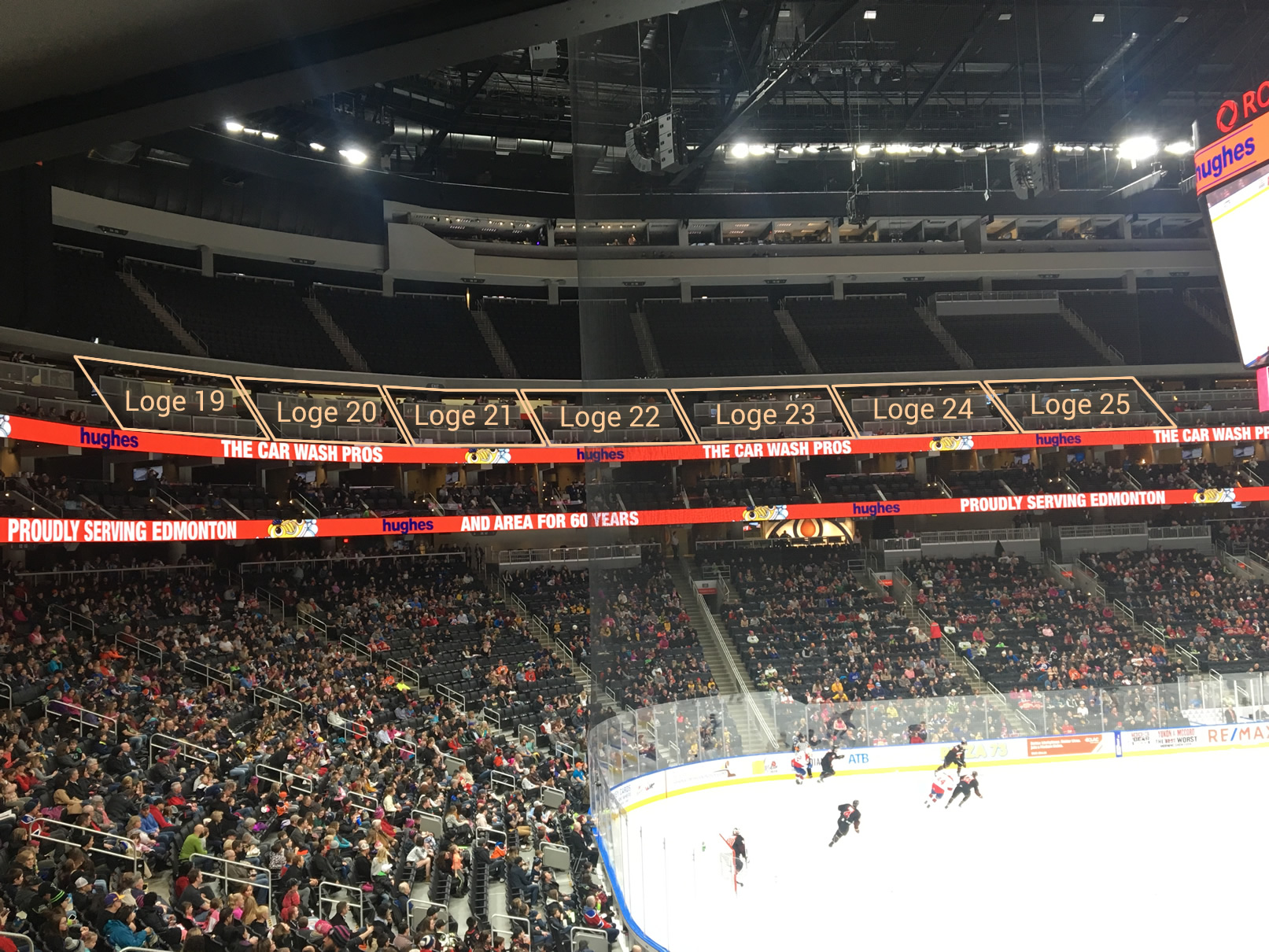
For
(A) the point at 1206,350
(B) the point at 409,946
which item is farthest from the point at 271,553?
(A) the point at 1206,350

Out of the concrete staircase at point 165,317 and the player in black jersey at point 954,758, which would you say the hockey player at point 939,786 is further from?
the concrete staircase at point 165,317

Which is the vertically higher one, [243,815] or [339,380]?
[339,380]

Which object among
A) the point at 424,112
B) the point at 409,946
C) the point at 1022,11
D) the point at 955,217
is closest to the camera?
the point at 409,946

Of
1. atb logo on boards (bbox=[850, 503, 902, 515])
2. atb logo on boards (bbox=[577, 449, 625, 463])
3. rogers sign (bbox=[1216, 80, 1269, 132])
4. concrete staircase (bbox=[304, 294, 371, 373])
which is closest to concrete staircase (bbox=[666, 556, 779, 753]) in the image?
atb logo on boards (bbox=[577, 449, 625, 463])

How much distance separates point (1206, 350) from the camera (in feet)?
122

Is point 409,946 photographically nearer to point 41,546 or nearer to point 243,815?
point 243,815

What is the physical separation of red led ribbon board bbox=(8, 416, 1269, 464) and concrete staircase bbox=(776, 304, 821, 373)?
4568mm

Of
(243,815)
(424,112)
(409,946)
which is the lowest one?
(409,946)

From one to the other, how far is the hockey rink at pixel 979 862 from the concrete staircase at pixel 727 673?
2.56ft

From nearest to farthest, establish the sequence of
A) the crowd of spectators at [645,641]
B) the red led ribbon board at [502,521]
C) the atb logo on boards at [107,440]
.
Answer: the crowd of spectators at [645,641], the red led ribbon board at [502,521], the atb logo on boards at [107,440]

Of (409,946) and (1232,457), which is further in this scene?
(1232,457)

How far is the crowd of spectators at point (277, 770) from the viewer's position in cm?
1053

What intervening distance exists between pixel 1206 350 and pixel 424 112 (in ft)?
86.9

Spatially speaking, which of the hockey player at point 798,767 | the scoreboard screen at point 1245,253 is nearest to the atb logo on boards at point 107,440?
the hockey player at point 798,767
